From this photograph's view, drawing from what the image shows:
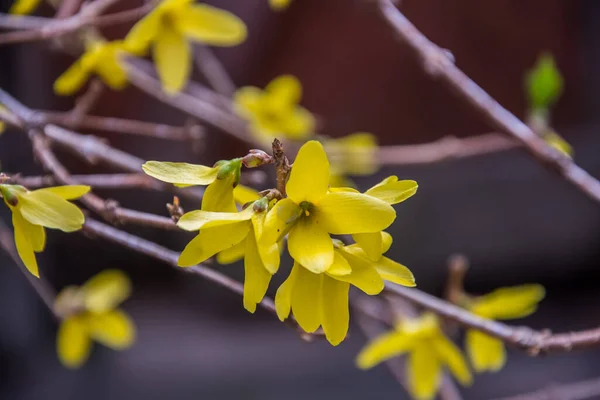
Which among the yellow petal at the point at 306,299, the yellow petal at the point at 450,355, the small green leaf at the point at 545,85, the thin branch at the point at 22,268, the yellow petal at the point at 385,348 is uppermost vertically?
the small green leaf at the point at 545,85


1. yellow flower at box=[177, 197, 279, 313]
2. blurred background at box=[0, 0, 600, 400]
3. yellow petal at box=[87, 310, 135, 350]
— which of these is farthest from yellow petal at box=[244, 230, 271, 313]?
blurred background at box=[0, 0, 600, 400]

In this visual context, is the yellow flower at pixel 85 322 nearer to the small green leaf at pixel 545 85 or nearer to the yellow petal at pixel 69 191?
the yellow petal at pixel 69 191

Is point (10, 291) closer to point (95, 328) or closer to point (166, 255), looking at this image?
point (95, 328)

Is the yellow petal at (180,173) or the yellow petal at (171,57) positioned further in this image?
the yellow petal at (171,57)

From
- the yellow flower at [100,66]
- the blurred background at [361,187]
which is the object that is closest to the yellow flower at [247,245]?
the yellow flower at [100,66]

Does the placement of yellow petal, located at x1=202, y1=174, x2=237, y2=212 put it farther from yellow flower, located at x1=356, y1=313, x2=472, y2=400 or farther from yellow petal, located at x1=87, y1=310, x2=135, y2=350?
yellow petal, located at x1=87, y1=310, x2=135, y2=350

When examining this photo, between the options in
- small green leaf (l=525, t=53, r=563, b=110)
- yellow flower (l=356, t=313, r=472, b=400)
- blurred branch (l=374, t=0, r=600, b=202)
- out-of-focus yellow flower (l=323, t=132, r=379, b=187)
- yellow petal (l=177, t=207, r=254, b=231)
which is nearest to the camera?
yellow petal (l=177, t=207, r=254, b=231)

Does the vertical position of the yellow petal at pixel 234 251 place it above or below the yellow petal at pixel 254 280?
above

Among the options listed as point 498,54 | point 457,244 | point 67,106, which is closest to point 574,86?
point 498,54
